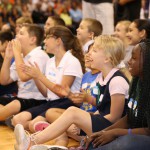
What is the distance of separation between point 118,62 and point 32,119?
3.17 ft

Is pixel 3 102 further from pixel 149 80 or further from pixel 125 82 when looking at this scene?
pixel 149 80

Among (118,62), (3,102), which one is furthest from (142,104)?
(3,102)

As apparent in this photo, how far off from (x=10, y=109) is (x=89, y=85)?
0.86 metres

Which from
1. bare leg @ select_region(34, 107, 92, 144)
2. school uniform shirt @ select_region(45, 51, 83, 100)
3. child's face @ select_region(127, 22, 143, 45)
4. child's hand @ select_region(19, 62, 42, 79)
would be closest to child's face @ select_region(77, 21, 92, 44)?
child's face @ select_region(127, 22, 143, 45)

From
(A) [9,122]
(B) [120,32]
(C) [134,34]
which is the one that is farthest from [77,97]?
(B) [120,32]

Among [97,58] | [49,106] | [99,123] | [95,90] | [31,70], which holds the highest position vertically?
[97,58]

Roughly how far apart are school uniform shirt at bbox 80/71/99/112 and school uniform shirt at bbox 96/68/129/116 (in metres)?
0.18

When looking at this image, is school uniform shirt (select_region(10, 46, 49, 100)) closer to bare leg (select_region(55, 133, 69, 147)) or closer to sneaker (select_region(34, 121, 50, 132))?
sneaker (select_region(34, 121, 50, 132))

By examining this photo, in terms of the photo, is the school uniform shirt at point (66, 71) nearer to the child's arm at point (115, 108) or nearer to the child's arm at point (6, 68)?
the child's arm at point (6, 68)

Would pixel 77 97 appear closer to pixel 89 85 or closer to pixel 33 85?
pixel 89 85

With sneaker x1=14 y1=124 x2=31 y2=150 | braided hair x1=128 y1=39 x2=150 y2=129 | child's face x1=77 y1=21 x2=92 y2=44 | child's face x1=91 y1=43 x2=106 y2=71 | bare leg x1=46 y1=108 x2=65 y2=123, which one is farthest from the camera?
child's face x1=77 y1=21 x2=92 y2=44

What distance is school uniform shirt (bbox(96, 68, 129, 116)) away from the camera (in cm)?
287

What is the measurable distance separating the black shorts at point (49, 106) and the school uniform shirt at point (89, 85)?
201 mm

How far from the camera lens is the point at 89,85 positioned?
3.28 metres
